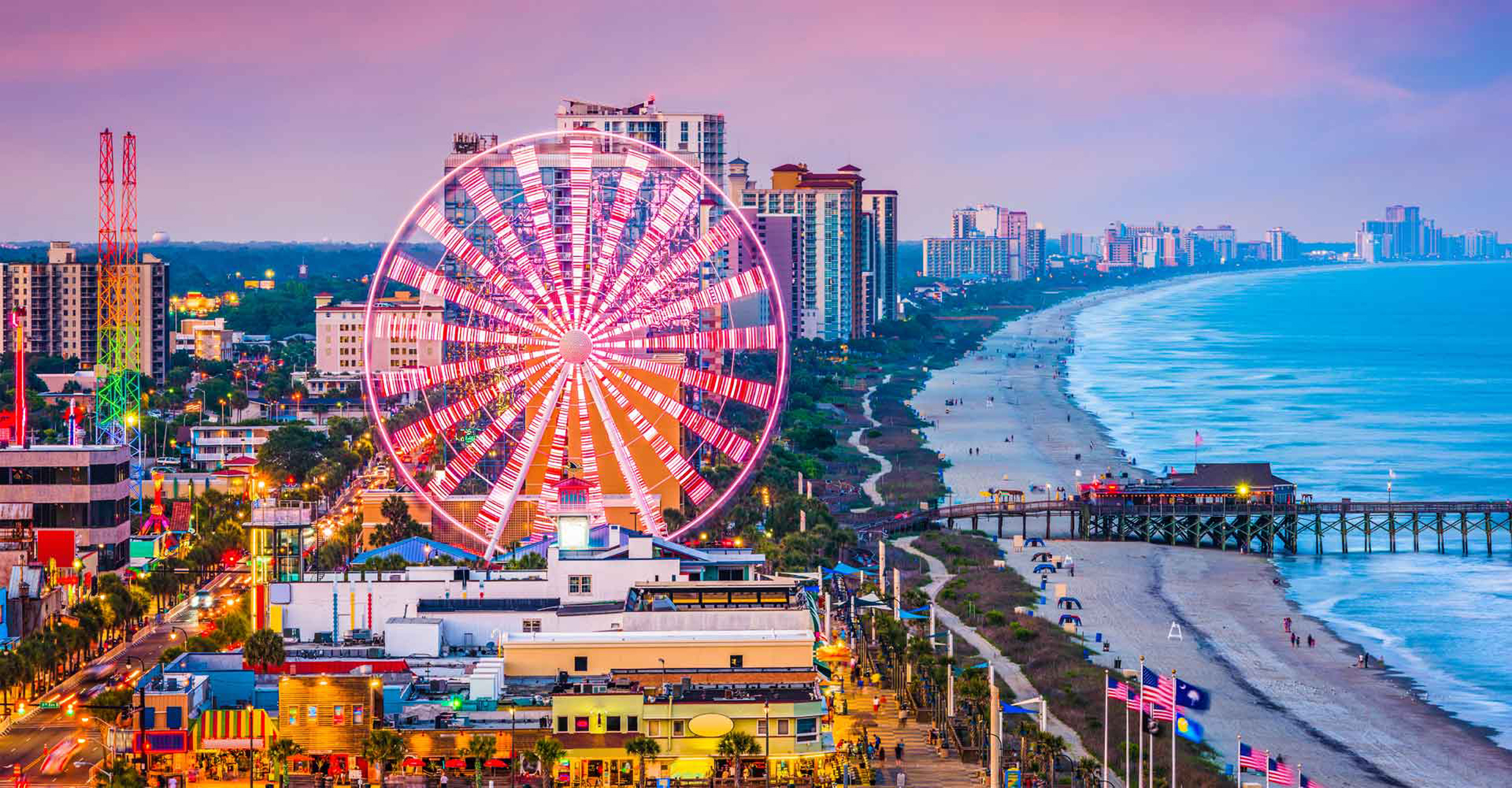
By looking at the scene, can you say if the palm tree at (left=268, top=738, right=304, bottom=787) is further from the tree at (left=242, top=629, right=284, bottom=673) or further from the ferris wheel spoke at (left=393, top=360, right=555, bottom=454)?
the ferris wheel spoke at (left=393, top=360, right=555, bottom=454)

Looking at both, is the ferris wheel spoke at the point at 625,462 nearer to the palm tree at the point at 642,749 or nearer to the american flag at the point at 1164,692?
the palm tree at the point at 642,749

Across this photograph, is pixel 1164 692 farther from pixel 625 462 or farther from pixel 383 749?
pixel 625 462

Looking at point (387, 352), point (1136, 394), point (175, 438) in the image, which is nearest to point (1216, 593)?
point (175, 438)

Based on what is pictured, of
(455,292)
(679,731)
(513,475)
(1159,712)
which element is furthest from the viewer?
(513,475)

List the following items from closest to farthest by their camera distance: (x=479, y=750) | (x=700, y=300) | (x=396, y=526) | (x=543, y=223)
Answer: (x=479, y=750)
(x=543, y=223)
(x=700, y=300)
(x=396, y=526)

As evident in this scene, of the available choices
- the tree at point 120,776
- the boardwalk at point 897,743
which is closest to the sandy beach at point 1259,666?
the boardwalk at point 897,743

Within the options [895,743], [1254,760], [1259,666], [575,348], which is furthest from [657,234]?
[1254,760]
